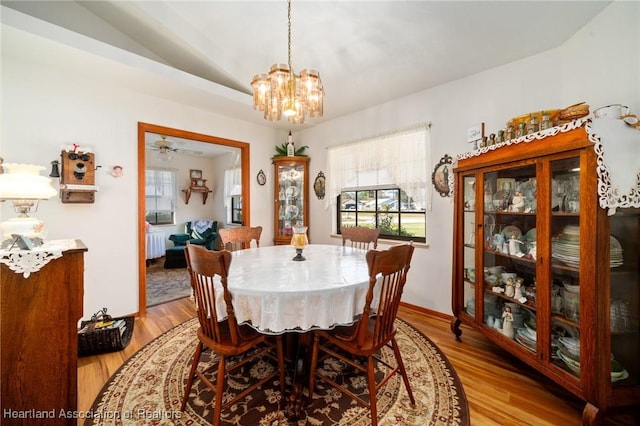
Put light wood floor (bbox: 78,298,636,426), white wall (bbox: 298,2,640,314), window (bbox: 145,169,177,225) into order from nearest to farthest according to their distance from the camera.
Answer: light wood floor (bbox: 78,298,636,426) → white wall (bbox: 298,2,640,314) → window (bbox: 145,169,177,225)

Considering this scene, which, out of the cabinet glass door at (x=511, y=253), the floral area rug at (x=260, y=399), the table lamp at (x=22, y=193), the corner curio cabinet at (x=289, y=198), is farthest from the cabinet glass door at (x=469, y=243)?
the table lamp at (x=22, y=193)

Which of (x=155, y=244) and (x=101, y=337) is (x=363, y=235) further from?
(x=155, y=244)

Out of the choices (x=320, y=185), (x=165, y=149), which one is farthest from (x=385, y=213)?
(x=165, y=149)

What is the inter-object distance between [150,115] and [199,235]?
334 centimetres

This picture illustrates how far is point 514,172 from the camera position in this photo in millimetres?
1795

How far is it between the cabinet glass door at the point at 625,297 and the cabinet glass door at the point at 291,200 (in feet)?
10.9

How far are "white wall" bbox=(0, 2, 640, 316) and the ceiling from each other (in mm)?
164

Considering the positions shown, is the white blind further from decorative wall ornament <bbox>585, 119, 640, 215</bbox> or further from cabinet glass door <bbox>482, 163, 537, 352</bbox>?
Answer: decorative wall ornament <bbox>585, 119, 640, 215</bbox>

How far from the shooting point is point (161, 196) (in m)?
5.94

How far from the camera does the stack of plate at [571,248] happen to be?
1312mm

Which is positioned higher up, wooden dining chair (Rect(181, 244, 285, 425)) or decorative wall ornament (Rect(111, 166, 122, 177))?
decorative wall ornament (Rect(111, 166, 122, 177))

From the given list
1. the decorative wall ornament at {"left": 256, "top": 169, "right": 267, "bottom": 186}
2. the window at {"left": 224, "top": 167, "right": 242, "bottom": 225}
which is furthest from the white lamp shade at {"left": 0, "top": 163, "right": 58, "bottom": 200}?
the window at {"left": 224, "top": 167, "right": 242, "bottom": 225}

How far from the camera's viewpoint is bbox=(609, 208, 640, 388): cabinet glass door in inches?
51.8

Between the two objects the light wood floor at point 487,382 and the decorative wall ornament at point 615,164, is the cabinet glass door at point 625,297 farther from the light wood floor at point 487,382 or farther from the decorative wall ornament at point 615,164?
the light wood floor at point 487,382
